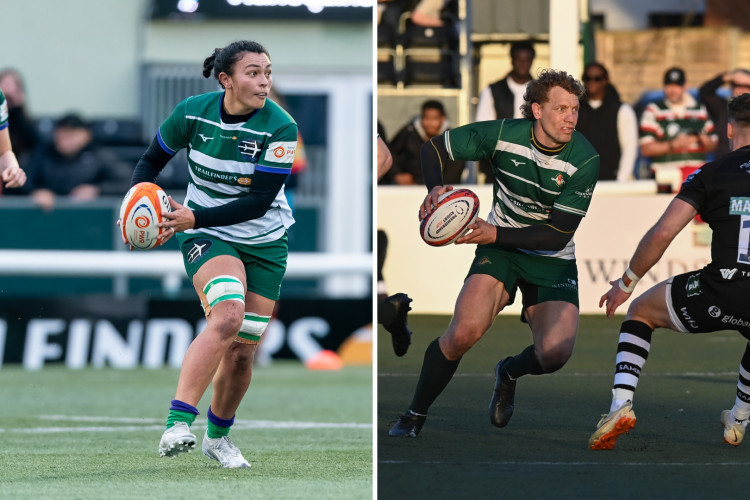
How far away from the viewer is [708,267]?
7219 mm

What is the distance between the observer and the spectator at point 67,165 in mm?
15188

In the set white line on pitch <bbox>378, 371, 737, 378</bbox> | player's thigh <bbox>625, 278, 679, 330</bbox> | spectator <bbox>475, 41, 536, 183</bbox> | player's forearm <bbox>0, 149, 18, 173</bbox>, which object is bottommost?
white line on pitch <bbox>378, 371, 737, 378</bbox>

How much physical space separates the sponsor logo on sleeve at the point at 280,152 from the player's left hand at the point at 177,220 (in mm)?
441

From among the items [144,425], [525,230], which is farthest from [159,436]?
[525,230]

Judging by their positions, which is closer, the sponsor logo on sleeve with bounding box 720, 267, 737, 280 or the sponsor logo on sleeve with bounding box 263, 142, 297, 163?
the sponsor logo on sleeve with bounding box 263, 142, 297, 163

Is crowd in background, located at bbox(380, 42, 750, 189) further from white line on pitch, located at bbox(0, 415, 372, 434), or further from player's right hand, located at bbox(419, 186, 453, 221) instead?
player's right hand, located at bbox(419, 186, 453, 221)

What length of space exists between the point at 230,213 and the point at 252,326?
57 cm

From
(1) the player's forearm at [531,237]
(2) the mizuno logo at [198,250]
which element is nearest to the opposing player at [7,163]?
(2) the mizuno logo at [198,250]

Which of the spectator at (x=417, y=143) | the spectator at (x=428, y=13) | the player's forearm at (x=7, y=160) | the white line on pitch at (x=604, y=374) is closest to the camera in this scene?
the player's forearm at (x=7, y=160)

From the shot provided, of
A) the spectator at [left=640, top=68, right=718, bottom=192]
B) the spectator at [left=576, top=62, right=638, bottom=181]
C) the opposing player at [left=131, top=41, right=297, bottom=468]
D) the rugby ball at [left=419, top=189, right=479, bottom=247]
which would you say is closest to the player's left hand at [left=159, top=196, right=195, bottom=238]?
the opposing player at [left=131, top=41, right=297, bottom=468]

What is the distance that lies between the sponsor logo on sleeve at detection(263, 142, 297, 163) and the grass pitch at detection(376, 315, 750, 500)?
1.39 meters

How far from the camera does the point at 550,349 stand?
742cm

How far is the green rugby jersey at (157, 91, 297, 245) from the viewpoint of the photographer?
6953 millimetres

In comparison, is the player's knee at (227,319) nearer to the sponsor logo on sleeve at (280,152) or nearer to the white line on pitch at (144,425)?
the sponsor logo on sleeve at (280,152)
